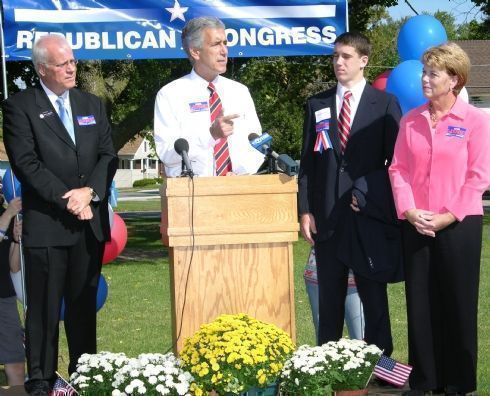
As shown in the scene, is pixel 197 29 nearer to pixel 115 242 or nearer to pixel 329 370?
pixel 329 370

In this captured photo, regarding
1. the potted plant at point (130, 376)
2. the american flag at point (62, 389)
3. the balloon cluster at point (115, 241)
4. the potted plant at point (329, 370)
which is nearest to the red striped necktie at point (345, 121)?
the potted plant at point (329, 370)

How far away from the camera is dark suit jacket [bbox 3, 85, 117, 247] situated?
5504 millimetres

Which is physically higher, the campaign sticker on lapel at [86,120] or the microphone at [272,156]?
the campaign sticker on lapel at [86,120]

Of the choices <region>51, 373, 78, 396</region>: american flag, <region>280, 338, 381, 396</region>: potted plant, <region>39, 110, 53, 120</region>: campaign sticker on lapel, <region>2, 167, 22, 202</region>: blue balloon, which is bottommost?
<region>51, 373, 78, 396</region>: american flag

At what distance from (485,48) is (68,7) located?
1951 inches

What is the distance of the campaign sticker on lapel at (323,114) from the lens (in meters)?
5.88

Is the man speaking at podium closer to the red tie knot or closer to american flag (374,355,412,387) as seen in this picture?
the red tie knot

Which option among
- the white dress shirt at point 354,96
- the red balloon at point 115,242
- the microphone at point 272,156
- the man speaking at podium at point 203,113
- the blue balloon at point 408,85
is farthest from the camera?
the red balloon at point 115,242

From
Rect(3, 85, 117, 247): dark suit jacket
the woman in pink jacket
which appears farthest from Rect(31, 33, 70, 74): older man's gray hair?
the woman in pink jacket

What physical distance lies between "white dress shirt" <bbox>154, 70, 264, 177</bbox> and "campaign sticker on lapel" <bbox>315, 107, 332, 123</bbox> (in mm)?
399

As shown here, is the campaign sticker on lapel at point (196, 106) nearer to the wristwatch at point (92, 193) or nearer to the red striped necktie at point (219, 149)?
the red striped necktie at point (219, 149)

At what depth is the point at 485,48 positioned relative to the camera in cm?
5516

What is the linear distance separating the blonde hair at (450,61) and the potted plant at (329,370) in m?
1.66

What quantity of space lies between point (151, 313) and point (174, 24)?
3.59 metres
